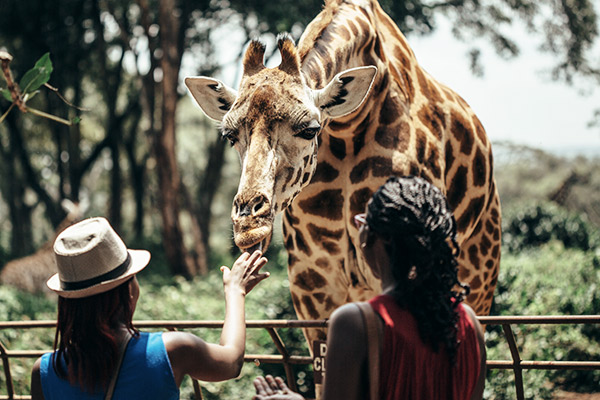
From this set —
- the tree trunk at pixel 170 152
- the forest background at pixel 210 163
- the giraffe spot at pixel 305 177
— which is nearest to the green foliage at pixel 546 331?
the forest background at pixel 210 163

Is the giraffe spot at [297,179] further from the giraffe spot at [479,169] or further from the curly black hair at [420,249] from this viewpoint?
the giraffe spot at [479,169]

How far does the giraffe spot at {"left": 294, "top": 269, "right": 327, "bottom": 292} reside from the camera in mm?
4801

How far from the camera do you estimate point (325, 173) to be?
4.66m

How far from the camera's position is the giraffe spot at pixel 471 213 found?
5273mm

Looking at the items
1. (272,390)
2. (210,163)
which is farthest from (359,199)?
(210,163)

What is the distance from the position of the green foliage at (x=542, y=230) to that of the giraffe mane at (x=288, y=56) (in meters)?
11.9

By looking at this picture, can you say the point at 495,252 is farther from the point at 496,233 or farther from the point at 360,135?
the point at 360,135

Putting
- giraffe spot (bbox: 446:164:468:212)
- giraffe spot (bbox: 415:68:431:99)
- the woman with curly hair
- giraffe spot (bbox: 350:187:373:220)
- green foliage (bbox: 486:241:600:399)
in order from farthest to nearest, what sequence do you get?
green foliage (bbox: 486:241:600:399)
giraffe spot (bbox: 446:164:468:212)
giraffe spot (bbox: 415:68:431:99)
giraffe spot (bbox: 350:187:373:220)
the woman with curly hair

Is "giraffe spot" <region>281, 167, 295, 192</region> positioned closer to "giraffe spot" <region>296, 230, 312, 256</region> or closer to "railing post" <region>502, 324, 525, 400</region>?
"giraffe spot" <region>296, 230, 312, 256</region>

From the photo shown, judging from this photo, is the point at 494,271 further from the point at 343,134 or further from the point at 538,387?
the point at 343,134

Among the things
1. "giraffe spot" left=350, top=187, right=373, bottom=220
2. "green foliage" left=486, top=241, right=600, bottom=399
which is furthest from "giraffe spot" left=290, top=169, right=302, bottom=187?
"green foliage" left=486, top=241, right=600, bottom=399

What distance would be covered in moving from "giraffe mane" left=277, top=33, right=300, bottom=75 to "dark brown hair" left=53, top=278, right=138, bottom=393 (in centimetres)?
188

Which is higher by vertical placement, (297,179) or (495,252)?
(297,179)

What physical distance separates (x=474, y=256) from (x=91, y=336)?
3942 mm
